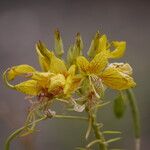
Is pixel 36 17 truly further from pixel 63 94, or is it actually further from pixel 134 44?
pixel 63 94

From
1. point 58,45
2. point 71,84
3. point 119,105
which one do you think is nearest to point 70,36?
point 119,105

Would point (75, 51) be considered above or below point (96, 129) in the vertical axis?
above

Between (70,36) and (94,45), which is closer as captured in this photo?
(94,45)

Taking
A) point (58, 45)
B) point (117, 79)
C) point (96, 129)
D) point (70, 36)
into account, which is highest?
point (70, 36)

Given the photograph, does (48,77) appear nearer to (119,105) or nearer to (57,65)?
(57,65)

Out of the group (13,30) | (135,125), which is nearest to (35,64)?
(13,30)
